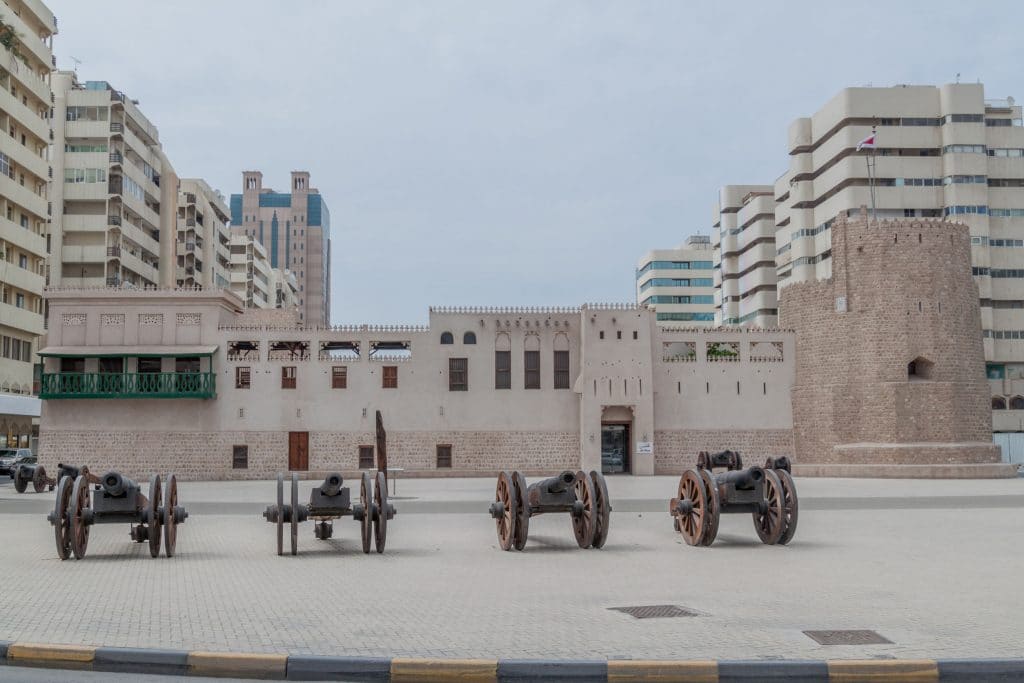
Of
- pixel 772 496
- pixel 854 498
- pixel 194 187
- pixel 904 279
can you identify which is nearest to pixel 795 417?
pixel 904 279

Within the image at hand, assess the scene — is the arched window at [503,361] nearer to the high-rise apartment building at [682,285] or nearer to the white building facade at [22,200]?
the white building facade at [22,200]

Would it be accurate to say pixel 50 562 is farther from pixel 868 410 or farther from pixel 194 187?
pixel 194 187

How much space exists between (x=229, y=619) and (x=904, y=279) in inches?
1479

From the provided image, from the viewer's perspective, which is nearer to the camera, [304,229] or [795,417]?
[795,417]

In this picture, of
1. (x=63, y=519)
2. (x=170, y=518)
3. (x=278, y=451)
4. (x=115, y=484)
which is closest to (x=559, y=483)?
(x=170, y=518)

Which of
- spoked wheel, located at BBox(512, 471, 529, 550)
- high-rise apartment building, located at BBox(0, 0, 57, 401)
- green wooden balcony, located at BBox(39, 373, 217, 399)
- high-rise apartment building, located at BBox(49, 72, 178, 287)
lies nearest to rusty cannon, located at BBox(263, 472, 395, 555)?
spoked wheel, located at BBox(512, 471, 529, 550)

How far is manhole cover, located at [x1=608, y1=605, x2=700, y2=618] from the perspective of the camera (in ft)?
28.6

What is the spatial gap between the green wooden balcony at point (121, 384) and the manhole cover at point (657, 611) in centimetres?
3413

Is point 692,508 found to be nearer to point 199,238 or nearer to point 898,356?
point 898,356

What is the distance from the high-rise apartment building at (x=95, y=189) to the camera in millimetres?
61031

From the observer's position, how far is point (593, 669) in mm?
6746

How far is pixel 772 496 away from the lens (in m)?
14.9

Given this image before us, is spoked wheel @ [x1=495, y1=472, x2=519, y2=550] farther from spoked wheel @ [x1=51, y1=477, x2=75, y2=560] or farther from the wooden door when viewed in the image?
the wooden door

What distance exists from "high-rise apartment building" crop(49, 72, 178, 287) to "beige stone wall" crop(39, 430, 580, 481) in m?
22.0
